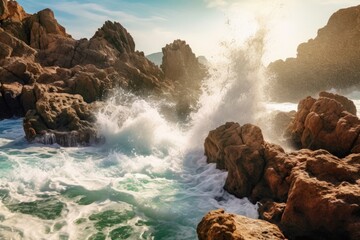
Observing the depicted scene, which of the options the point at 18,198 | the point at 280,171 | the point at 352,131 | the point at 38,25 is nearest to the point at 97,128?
the point at 18,198

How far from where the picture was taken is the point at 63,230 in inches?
299

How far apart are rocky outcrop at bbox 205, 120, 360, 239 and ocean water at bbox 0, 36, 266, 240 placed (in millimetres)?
803

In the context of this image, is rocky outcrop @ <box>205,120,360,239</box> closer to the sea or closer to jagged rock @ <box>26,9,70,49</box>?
the sea

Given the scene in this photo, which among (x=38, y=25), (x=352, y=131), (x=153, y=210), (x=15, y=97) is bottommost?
(x=153, y=210)

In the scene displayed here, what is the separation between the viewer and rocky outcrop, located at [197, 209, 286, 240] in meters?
4.88

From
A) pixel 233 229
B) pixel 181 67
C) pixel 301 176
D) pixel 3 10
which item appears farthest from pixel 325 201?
pixel 3 10

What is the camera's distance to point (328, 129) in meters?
10.7

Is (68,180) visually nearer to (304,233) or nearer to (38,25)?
(304,233)

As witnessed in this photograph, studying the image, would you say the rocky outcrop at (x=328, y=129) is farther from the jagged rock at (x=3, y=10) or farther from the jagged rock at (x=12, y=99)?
the jagged rock at (x=3, y=10)

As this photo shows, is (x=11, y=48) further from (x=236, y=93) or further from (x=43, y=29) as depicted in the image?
(x=236, y=93)

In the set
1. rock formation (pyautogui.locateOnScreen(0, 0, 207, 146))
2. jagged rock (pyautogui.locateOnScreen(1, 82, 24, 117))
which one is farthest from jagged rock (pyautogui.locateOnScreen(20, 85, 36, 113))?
jagged rock (pyautogui.locateOnScreen(1, 82, 24, 117))

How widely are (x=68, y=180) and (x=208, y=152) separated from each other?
630 cm

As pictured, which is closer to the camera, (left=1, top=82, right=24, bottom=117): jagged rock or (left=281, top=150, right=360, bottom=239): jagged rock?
(left=281, top=150, right=360, bottom=239): jagged rock

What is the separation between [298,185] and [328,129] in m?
4.69
